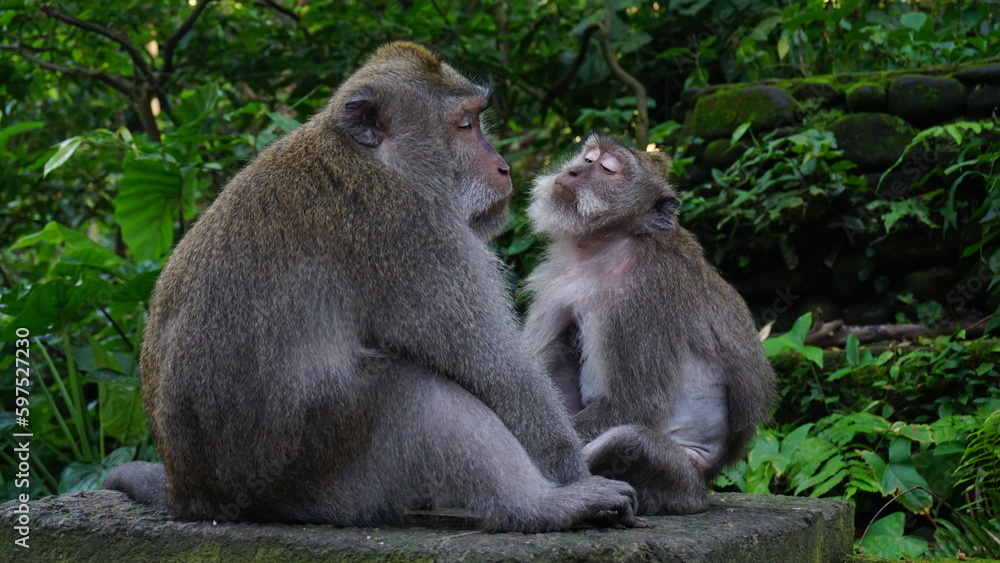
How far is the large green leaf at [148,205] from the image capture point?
22.9 feet

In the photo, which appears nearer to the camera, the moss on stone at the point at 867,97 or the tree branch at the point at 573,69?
the moss on stone at the point at 867,97

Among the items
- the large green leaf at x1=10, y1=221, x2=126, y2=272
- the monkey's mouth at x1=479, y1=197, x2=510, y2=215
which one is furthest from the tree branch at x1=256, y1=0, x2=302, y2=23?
the monkey's mouth at x1=479, y1=197, x2=510, y2=215

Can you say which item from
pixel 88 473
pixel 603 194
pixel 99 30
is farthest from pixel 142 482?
pixel 99 30

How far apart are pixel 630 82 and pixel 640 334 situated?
230 inches

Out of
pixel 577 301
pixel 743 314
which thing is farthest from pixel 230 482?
pixel 743 314

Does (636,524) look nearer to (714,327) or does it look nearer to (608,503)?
(608,503)

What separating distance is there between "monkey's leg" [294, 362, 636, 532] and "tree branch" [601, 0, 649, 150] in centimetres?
631

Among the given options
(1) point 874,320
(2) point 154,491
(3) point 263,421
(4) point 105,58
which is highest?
(4) point 105,58

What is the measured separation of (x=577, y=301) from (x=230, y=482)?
1918 millimetres

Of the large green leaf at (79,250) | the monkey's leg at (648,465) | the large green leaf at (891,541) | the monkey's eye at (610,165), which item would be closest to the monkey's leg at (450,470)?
the monkey's leg at (648,465)

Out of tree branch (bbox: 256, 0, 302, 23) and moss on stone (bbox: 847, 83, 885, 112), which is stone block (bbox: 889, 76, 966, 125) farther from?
tree branch (bbox: 256, 0, 302, 23)

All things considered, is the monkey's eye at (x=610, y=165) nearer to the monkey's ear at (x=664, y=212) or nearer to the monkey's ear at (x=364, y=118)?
the monkey's ear at (x=664, y=212)

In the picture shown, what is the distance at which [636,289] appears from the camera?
429 centimetres

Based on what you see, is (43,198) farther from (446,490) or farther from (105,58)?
(446,490)
